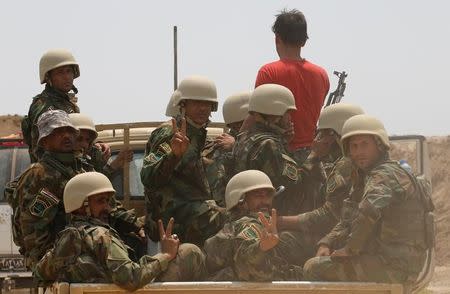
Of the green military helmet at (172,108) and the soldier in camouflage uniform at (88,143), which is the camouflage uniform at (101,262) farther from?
the green military helmet at (172,108)

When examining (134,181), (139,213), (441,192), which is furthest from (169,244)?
(441,192)

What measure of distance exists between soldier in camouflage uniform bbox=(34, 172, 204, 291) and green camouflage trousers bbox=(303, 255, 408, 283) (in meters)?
0.72

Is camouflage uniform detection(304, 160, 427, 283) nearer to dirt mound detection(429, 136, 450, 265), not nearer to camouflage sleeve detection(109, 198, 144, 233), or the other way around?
camouflage sleeve detection(109, 198, 144, 233)

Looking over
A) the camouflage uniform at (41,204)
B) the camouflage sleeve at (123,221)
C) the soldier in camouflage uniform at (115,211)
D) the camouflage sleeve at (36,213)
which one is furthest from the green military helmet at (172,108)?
the camouflage sleeve at (36,213)

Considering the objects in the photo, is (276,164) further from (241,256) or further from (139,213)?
(139,213)

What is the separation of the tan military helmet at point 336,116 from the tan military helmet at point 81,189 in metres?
1.73

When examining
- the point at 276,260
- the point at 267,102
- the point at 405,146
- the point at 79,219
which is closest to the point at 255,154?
the point at 267,102

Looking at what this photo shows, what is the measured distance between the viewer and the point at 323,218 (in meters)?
8.31

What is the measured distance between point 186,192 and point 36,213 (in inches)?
39.4

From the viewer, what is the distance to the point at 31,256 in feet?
27.2

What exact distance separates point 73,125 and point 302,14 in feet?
7.39

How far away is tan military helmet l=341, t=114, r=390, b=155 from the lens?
771 centimetres

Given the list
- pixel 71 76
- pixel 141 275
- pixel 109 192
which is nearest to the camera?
pixel 141 275

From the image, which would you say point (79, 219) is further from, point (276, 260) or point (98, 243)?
point (276, 260)
